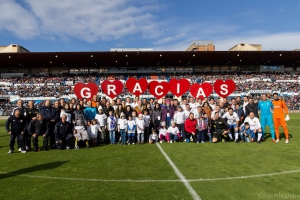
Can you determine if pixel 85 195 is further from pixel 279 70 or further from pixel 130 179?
pixel 279 70

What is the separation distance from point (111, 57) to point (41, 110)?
31041 millimetres

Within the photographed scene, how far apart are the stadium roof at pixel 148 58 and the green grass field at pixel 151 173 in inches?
1204

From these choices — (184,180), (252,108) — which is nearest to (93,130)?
(184,180)

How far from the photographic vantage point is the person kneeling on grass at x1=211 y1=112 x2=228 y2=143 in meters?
9.12

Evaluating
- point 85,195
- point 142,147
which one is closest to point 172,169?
point 85,195

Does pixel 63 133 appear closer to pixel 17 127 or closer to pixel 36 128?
pixel 36 128

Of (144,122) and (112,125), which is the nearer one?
(112,125)

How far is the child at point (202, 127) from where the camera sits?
29.6ft

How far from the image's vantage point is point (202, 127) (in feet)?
29.6

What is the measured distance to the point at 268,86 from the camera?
40312 millimetres

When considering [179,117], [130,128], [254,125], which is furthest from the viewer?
[179,117]

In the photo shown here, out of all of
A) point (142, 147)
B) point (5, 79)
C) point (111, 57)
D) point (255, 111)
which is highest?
point (111, 57)

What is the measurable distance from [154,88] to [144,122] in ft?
6.22

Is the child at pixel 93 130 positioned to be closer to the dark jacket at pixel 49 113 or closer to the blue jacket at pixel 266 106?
the dark jacket at pixel 49 113
